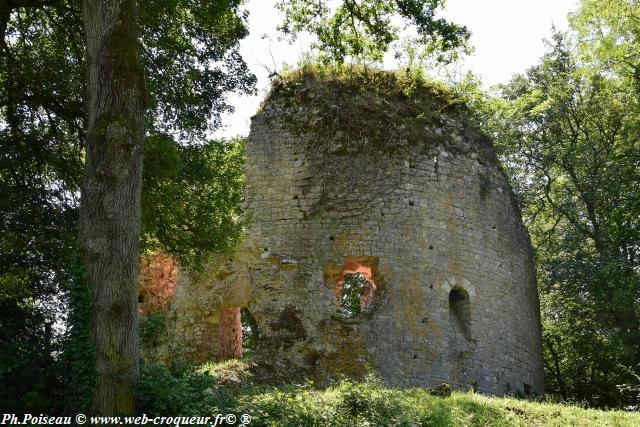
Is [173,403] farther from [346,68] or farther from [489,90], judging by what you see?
[489,90]

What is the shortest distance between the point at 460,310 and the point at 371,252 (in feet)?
7.08

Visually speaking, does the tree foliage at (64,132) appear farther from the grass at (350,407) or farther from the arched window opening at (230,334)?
the arched window opening at (230,334)

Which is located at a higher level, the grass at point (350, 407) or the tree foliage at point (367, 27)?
the tree foliage at point (367, 27)

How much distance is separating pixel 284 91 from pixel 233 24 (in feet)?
10.3

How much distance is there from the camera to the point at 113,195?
7.56 meters

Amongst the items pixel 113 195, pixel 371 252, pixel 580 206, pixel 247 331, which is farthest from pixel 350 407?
pixel 247 331

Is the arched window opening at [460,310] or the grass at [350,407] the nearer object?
the grass at [350,407]

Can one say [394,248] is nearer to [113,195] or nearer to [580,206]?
[113,195]

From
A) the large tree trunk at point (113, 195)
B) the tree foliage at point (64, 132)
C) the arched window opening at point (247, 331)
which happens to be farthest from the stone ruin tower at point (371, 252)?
the arched window opening at point (247, 331)

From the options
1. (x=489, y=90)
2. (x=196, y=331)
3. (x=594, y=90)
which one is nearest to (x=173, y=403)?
(x=196, y=331)

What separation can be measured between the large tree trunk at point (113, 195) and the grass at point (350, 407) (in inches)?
20.4

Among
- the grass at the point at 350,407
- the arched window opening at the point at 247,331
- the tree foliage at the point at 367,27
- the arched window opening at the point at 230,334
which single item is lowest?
the grass at the point at 350,407

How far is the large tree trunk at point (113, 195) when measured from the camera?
726 cm

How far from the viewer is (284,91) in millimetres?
14766
